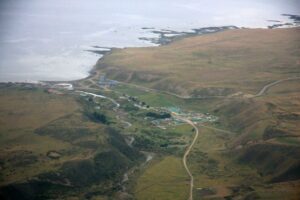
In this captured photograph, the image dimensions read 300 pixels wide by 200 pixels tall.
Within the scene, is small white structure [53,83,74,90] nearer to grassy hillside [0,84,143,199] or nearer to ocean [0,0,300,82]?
ocean [0,0,300,82]

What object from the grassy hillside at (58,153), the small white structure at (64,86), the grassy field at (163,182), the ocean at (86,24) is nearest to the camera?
the grassy hillside at (58,153)

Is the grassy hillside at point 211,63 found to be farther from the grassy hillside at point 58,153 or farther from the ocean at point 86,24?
the grassy hillside at point 58,153

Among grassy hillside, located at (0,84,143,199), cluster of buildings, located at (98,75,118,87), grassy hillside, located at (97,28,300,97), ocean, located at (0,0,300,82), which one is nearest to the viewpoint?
grassy hillside, located at (0,84,143,199)

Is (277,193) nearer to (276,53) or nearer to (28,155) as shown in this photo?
(28,155)

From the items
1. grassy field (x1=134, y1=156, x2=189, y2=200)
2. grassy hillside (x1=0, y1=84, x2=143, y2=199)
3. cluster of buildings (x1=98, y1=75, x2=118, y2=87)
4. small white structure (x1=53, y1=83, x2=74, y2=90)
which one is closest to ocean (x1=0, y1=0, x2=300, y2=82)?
small white structure (x1=53, y1=83, x2=74, y2=90)

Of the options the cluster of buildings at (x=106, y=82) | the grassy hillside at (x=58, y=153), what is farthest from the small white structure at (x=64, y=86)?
the grassy hillside at (x=58, y=153)

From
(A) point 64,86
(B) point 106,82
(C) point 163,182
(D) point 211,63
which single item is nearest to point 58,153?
(C) point 163,182

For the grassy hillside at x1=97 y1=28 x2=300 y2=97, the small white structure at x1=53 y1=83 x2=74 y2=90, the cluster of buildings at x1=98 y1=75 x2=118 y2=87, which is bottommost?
the cluster of buildings at x1=98 y1=75 x2=118 y2=87

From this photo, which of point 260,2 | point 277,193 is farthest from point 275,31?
point 277,193

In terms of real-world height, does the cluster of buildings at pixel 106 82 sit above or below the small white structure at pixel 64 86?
below
